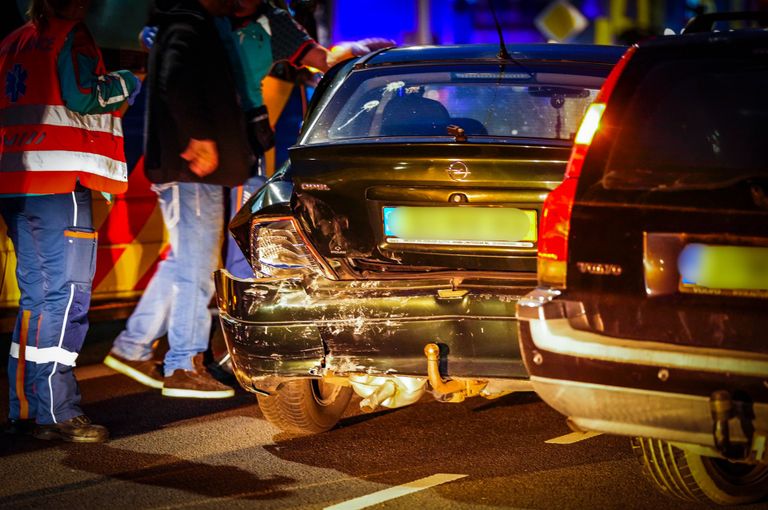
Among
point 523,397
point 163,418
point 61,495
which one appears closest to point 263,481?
point 61,495

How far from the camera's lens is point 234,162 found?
718cm

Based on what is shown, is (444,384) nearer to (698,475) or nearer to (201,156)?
(698,475)

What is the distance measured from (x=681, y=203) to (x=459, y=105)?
5.87 ft

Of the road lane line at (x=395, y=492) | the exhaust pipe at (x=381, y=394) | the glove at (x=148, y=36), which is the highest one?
the glove at (x=148, y=36)

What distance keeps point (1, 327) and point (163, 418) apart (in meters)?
1.72

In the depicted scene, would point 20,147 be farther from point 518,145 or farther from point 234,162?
point 518,145

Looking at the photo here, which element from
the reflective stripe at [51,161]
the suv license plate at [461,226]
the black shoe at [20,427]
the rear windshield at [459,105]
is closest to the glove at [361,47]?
the rear windshield at [459,105]

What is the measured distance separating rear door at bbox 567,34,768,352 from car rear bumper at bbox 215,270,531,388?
60cm

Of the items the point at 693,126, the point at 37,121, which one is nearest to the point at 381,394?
the point at 693,126

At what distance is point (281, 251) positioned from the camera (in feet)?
18.0

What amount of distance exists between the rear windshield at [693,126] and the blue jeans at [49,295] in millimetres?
2764

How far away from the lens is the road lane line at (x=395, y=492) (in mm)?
4895

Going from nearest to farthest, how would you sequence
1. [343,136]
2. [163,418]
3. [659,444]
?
[659,444] < [343,136] < [163,418]

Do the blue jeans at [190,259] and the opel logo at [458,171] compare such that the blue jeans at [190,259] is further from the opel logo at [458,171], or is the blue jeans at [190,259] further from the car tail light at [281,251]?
the opel logo at [458,171]
